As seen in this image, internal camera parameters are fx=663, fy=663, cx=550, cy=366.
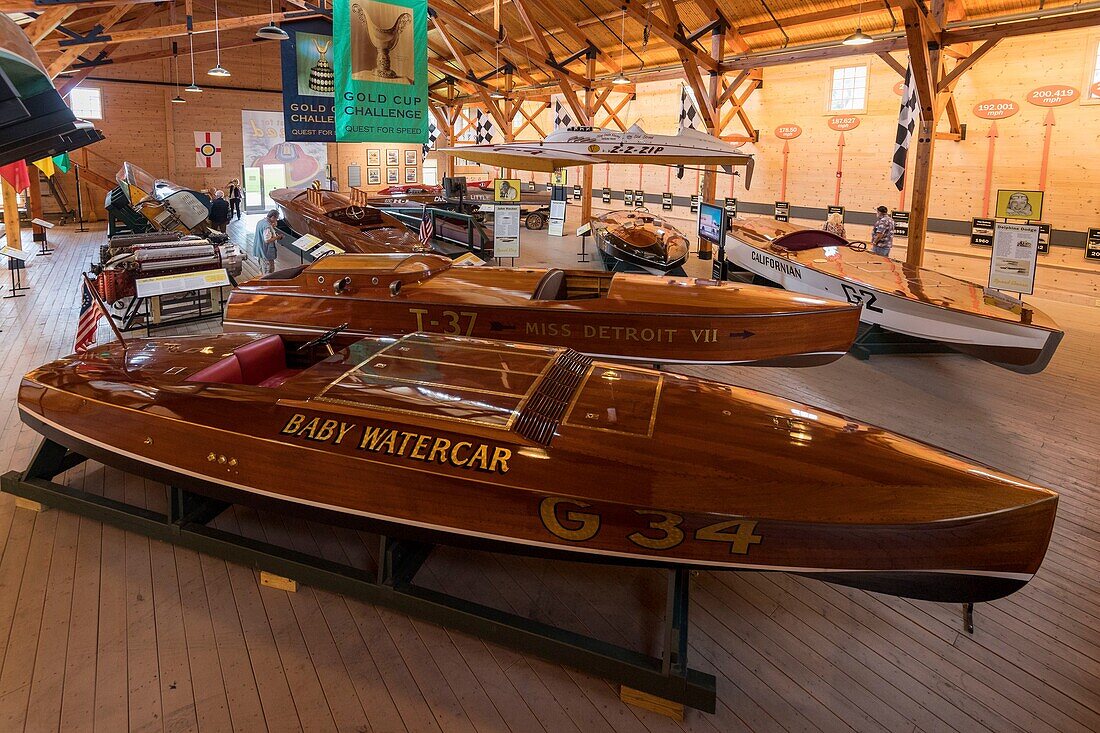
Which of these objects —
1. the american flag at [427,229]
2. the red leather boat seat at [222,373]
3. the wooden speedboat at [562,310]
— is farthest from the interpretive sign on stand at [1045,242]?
the red leather boat seat at [222,373]

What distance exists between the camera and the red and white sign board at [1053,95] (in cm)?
944

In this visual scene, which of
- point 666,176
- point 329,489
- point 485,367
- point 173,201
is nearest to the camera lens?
point 329,489

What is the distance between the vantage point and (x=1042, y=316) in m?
5.60

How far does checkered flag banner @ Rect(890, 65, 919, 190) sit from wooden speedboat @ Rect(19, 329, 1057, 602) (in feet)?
25.7

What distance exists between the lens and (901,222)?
37.8ft

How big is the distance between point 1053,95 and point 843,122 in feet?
11.2

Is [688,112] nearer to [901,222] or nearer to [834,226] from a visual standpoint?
[834,226]

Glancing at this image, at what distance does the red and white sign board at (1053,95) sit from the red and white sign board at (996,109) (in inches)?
9.8

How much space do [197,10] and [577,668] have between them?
23394mm

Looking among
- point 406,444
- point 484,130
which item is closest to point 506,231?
point 406,444

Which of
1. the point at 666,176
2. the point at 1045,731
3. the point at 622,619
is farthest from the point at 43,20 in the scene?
the point at 666,176

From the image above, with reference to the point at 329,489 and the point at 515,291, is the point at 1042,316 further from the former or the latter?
the point at 329,489

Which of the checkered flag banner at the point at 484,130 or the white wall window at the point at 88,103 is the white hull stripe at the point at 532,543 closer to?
the white wall window at the point at 88,103

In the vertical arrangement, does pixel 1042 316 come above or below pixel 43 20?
below
